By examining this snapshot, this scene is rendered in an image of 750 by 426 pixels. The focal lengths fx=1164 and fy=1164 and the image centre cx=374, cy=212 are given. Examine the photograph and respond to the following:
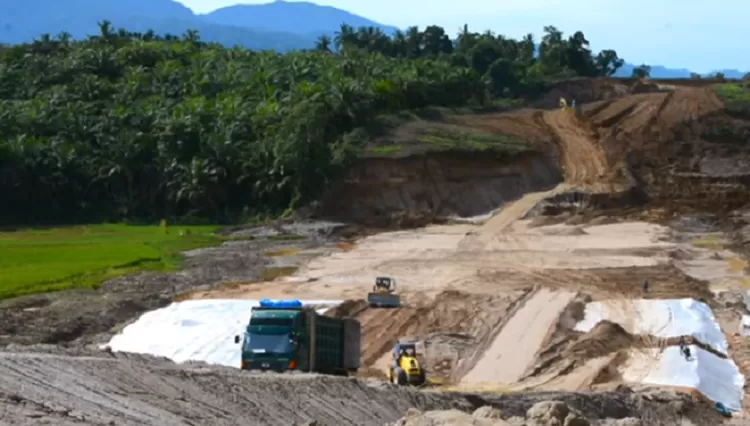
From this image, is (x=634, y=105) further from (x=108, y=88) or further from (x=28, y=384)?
(x=28, y=384)

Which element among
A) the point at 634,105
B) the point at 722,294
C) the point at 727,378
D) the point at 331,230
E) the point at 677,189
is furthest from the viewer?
the point at 634,105

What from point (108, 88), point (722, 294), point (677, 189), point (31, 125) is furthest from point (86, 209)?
point (722, 294)

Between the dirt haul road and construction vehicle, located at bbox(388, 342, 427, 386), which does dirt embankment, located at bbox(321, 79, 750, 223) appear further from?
construction vehicle, located at bbox(388, 342, 427, 386)

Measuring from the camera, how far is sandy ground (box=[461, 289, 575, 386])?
31375 millimetres

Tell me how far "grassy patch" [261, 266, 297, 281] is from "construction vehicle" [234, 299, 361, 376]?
67.6ft

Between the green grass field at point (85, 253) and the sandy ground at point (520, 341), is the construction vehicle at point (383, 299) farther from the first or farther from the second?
the green grass field at point (85, 253)

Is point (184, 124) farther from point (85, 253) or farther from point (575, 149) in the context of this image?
point (575, 149)

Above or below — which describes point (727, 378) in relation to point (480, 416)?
below

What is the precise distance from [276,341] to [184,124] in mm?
47772

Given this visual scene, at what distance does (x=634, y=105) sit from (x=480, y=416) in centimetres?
6779

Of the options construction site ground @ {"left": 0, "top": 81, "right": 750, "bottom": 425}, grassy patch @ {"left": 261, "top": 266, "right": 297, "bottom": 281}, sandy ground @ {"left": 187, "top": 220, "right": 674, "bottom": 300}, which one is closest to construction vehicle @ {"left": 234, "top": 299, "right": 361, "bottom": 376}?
construction site ground @ {"left": 0, "top": 81, "right": 750, "bottom": 425}

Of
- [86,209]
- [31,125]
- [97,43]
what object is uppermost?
[97,43]

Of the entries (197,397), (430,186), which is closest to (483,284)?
(430,186)

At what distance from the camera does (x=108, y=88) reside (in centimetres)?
8438
